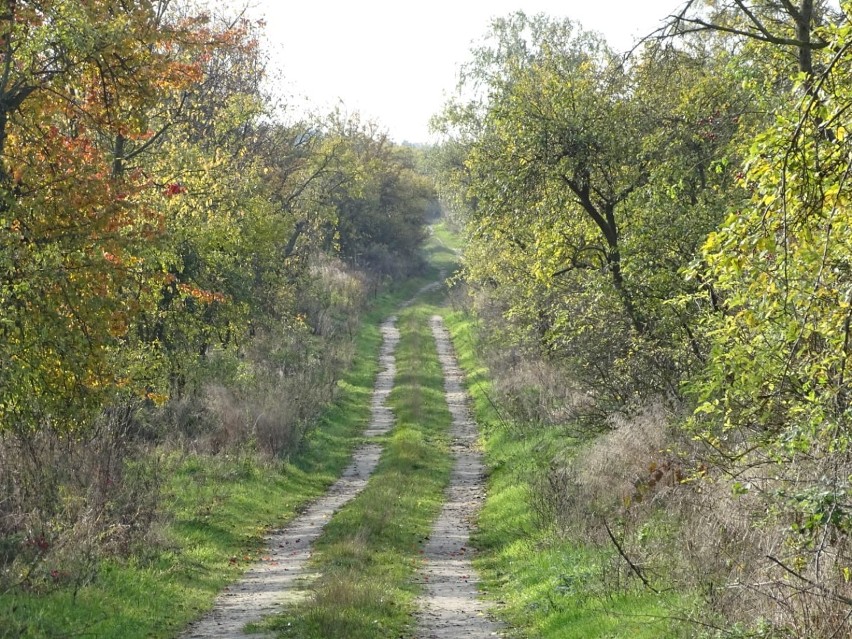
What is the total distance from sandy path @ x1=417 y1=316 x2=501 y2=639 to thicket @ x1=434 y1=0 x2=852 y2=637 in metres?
1.77

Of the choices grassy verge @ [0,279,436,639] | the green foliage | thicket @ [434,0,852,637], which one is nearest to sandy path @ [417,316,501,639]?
thicket @ [434,0,852,637]

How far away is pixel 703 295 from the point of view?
10.2 m

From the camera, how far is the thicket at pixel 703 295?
703 centimetres

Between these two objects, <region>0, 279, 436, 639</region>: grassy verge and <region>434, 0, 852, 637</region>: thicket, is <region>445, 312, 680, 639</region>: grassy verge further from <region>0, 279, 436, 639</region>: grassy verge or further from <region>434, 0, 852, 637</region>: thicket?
<region>0, 279, 436, 639</region>: grassy verge

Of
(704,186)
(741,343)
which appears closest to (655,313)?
(704,186)

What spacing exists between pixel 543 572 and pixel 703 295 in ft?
17.5

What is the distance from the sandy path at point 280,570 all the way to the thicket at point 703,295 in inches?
168

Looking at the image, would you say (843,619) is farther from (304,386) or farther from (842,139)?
(304,386)

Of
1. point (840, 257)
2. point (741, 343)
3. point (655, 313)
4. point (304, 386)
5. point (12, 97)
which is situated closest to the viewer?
point (840, 257)

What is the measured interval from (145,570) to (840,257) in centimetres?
982

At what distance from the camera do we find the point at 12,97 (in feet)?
40.9

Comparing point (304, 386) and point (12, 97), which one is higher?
point (12, 97)

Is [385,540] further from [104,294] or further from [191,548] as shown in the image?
[104,294]

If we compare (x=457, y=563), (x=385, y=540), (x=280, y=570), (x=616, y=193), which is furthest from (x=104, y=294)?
(x=616, y=193)
